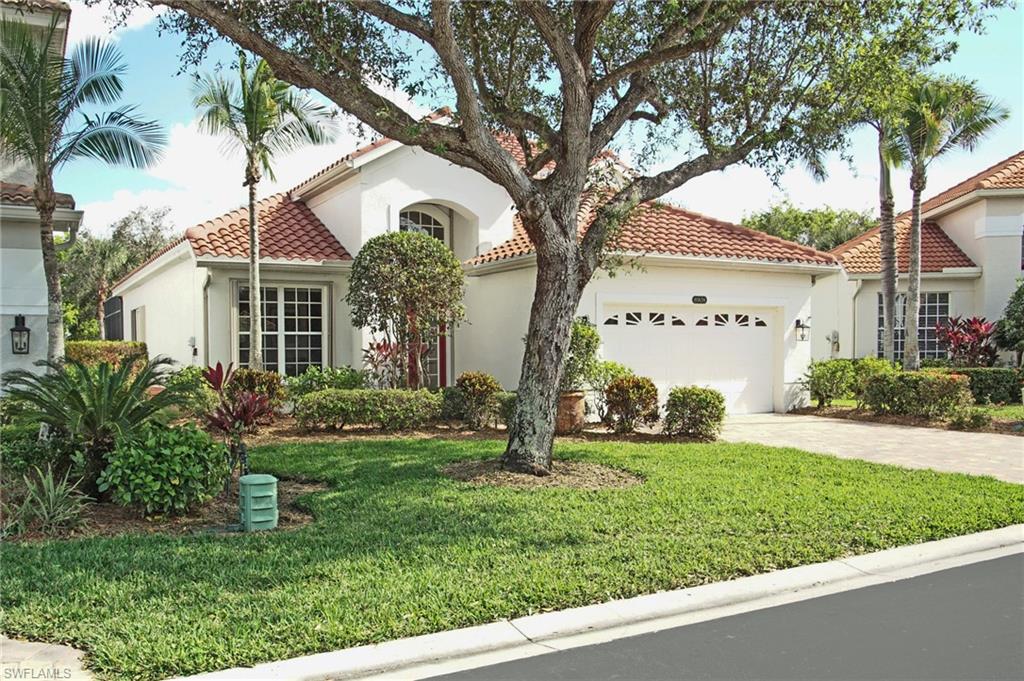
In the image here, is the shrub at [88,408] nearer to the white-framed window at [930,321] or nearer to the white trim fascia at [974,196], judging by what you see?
the white-framed window at [930,321]

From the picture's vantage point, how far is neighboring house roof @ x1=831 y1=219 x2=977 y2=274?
2302cm

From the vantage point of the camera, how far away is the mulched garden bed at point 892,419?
15055 mm

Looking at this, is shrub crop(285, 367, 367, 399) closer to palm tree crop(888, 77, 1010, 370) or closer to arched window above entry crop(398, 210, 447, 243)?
arched window above entry crop(398, 210, 447, 243)

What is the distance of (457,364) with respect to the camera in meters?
18.3

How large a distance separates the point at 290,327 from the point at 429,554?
11691mm

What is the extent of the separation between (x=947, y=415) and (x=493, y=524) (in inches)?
493

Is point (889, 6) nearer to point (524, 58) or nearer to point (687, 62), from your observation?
point (687, 62)

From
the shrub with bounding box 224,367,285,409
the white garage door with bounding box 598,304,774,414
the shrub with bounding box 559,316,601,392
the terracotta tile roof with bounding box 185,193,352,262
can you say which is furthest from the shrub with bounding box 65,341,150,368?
the white garage door with bounding box 598,304,774,414

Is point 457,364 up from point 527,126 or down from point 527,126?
down

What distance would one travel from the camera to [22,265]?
12.8 metres

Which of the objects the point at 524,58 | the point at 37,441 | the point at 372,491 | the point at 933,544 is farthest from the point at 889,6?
the point at 37,441

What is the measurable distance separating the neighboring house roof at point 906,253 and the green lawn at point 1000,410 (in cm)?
536

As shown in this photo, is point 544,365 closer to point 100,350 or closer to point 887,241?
point 887,241

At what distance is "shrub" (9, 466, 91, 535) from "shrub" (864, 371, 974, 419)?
15.1 m
